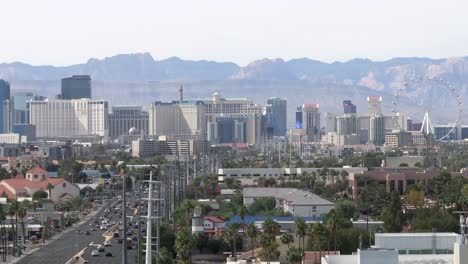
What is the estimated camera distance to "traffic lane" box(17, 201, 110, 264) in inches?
2373

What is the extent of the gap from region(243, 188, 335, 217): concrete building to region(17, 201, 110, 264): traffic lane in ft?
35.1

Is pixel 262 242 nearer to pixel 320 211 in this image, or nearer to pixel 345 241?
pixel 345 241

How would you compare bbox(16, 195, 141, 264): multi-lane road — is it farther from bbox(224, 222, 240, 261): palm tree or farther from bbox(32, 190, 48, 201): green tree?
bbox(32, 190, 48, 201): green tree

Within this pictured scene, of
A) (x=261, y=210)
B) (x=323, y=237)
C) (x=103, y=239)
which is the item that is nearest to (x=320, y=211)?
(x=261, y=210)

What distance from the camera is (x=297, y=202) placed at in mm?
81375

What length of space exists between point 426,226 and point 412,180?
4462 centimetres

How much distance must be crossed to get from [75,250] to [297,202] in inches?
772

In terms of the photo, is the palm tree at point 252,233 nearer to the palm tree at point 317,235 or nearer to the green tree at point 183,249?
the palm tree at point 317,235

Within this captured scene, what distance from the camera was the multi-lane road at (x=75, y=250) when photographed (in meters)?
59.4

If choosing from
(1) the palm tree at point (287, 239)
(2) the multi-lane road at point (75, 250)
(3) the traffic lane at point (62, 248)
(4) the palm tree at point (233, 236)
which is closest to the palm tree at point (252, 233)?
(4) the palm tree at point (233, 236)

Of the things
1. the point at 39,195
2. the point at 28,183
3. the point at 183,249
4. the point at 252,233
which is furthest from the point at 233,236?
the point at 28,183

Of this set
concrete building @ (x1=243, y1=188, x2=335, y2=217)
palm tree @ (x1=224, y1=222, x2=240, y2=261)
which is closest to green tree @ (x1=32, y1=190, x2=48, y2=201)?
concrete building @ (x1=243, y1=188, x2=335, y2=217)

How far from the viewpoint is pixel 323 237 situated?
5319 cm

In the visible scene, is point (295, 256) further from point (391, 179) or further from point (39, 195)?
point (391, 179)
